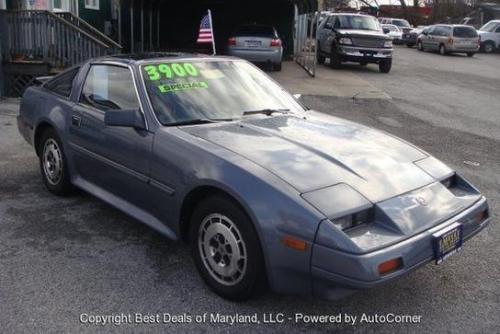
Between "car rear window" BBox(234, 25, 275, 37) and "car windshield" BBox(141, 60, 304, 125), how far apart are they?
12980 mm

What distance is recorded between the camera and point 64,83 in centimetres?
531

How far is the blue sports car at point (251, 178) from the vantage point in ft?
9.83

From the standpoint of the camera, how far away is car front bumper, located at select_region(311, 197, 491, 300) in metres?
2.85

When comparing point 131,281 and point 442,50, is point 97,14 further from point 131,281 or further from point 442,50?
point 442,50

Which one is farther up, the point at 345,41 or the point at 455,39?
the point at 455,39

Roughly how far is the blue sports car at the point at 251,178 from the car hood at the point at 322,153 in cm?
1

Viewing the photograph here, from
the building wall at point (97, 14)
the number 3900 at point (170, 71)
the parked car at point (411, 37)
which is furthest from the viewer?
the parked car at point (411, 37)

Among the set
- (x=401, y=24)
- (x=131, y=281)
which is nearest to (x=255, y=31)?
(x=131, y=281)

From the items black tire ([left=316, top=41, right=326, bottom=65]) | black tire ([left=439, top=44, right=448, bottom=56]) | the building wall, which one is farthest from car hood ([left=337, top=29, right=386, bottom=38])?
black tire ([left=439, top=44, right=448, bottom=56])

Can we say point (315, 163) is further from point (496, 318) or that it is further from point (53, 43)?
point (53, 43)

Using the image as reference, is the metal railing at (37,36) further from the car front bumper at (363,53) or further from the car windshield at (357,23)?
the car windshield at (357,23)

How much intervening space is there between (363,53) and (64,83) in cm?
1459

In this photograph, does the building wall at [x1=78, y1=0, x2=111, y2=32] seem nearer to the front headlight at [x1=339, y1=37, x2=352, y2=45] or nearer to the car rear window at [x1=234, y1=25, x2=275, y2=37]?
the car rear window at [x1=234, y1=25, x2=275, y2=37]

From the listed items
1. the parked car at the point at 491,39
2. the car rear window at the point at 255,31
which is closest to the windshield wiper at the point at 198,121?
the car rear window at the point at 255,31
